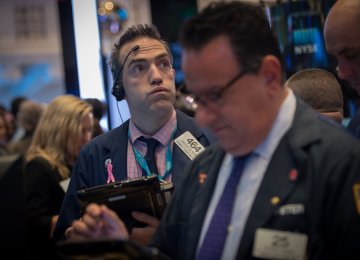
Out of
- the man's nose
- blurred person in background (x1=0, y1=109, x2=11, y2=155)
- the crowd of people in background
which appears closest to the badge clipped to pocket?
the man's nose

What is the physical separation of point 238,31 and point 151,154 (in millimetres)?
1135

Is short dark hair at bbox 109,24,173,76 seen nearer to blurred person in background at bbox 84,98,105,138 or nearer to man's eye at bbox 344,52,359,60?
man's eye at bbox 344,52,359,60

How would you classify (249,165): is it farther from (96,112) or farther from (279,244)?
(96,112)

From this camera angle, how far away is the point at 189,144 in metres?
2.78

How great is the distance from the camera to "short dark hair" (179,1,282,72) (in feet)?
5.90

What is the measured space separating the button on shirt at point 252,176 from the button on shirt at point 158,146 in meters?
0.94

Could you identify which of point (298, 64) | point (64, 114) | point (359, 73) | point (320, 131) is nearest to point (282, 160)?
point (320, 131)

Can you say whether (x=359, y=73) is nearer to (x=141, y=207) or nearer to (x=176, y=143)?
(x=176, y=143)

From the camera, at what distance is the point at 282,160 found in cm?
178

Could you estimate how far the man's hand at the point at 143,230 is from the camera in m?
2.33

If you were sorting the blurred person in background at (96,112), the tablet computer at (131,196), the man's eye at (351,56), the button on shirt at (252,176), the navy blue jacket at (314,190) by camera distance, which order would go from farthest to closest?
1. the blurred person in background at (96,112)
2. the man's eye at (351,56)
3. the tablet computer at (131,196)
4. the button on shirt at (252,176)
5. the navy blue jacket at (314,190)

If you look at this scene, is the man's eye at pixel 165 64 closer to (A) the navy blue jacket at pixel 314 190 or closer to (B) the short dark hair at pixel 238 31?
(B) the short dark hair at pixel 238 31

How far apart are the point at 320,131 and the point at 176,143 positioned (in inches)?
43.1

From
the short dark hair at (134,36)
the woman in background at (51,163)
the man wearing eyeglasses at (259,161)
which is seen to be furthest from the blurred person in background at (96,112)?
the man wearing eyeglasses at (259,161)
